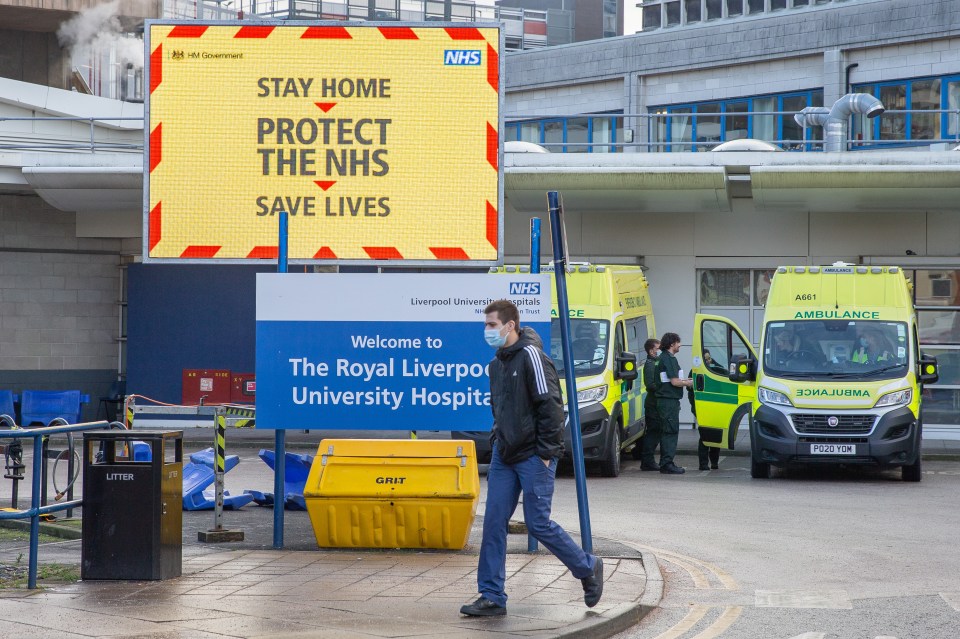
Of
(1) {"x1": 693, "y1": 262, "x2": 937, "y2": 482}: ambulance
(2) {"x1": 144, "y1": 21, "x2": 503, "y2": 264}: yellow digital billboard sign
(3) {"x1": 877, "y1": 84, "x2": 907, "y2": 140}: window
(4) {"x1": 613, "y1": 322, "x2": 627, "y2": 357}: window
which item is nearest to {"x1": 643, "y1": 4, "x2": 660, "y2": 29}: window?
(3) {"x1": 877, "y1": 84, "x2": 907, "y2": 140}: window

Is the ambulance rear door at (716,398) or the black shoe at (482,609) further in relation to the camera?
the ambulance rear door at (716,398)

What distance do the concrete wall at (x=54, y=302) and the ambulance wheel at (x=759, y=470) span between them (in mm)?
14635

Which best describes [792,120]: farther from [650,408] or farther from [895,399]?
[895,399]

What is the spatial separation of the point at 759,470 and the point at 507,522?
32.7 ft

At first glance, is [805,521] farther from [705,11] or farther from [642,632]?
[705,11]

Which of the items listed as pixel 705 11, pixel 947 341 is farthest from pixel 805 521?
pixel 705 11

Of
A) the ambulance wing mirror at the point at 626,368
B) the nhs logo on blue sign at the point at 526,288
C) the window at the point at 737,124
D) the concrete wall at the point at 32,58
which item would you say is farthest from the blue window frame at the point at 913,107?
the nhs logo on blue sign at the point at 526,288

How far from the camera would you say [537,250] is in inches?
424

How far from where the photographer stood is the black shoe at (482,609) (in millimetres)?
7461

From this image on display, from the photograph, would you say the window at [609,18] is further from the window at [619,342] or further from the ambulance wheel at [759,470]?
the ambulance wheel at [759,470]

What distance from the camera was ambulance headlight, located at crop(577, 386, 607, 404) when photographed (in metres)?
16.5

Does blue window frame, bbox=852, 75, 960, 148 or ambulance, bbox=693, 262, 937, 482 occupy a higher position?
blue window frame, bbox=852, 75, 960, 148

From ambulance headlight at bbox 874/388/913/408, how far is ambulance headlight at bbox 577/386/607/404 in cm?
333

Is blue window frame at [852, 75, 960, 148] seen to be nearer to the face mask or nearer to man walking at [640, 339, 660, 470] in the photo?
man walking at [640, 339, 660, 470]
